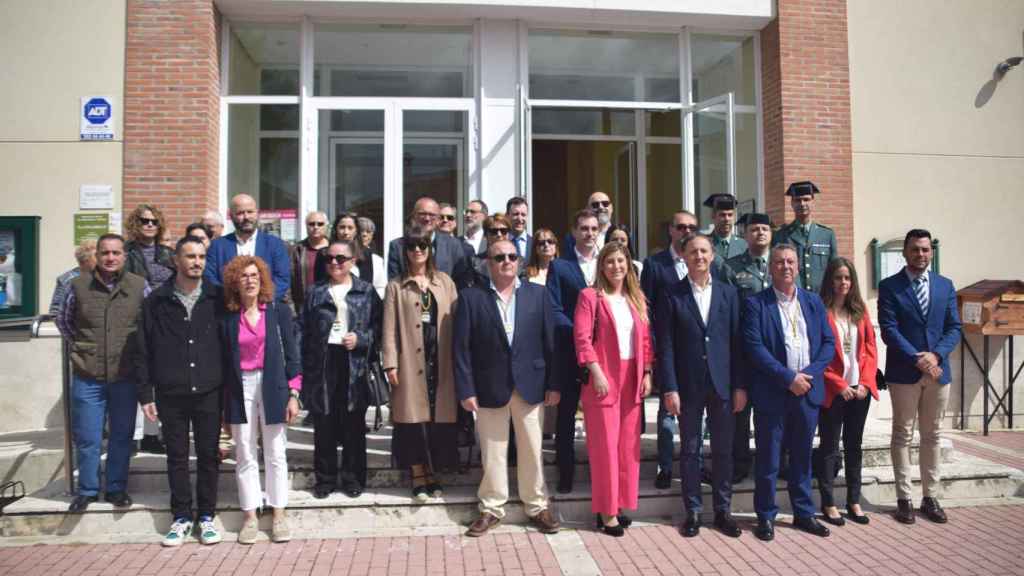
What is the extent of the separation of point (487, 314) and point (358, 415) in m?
1.21

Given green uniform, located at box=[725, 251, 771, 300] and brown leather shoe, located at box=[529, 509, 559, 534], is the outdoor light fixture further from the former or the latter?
brown leather shoe, located at box=[529, 509, 559, 534]

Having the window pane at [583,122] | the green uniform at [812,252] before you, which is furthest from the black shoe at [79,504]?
the window pane at [583,122]

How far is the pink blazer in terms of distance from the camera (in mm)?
4887

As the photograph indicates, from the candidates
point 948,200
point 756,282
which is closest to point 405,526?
point 756,282

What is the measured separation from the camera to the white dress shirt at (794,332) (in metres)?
5.02

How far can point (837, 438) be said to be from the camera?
17.4 ft

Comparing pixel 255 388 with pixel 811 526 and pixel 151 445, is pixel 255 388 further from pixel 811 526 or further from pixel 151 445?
pixel 811 526

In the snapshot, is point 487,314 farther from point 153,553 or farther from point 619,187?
point 619,187

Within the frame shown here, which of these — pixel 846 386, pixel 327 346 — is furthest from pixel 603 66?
pixel 327 346

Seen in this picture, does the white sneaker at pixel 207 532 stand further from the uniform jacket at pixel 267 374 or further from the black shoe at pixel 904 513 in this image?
the black shoe at pixel 904 513

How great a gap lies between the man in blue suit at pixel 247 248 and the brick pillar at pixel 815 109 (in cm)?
598

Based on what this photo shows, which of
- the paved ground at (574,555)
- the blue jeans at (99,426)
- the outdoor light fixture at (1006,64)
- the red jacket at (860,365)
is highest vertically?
the outdoor light fixture at (1006,64)

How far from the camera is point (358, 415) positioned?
517cm

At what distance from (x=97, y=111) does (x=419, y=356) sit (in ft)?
17.9
